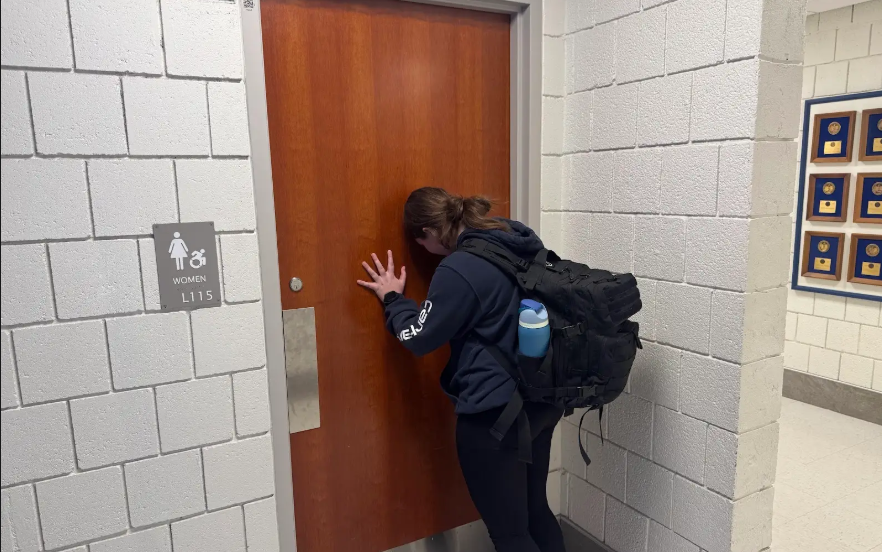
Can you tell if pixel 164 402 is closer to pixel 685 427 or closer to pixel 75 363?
pixel 75 363

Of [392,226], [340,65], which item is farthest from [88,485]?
[340,65]

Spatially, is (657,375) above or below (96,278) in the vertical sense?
below

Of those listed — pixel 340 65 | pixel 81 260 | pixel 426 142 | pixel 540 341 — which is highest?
pixel 340 65

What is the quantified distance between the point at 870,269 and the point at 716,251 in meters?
2.65

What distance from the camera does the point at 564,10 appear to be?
2.16 meters

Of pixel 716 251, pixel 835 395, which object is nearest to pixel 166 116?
pixel 716 251

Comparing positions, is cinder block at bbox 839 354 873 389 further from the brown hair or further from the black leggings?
the brown hair

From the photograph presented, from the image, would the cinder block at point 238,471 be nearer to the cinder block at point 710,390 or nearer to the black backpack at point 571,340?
the black backpack at point 571,340

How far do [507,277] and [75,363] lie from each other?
1.16 meters

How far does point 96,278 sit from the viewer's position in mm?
1418

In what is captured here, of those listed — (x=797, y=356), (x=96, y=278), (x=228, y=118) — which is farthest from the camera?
(x=797, y=356)

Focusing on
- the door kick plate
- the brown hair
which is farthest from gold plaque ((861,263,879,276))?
the door kick plate

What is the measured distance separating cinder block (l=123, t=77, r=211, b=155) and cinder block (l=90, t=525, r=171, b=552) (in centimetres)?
101

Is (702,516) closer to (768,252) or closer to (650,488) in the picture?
(650,488)
